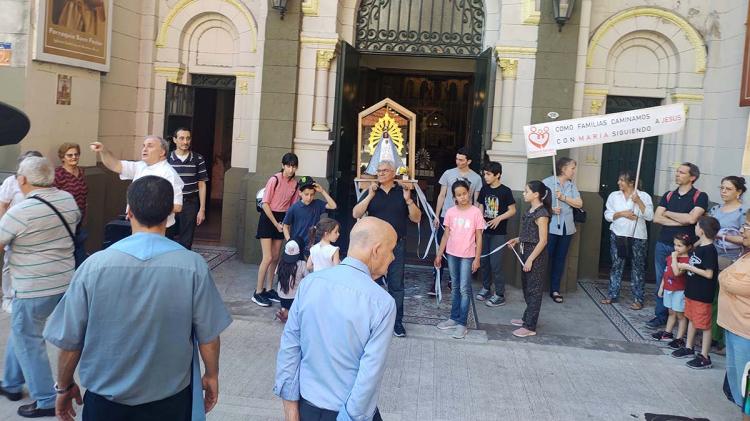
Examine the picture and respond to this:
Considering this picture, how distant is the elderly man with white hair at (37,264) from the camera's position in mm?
4559

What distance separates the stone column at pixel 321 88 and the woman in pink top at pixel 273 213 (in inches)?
83.6

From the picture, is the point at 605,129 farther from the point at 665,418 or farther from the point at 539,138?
the point at 665,418

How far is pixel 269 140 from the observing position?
9.77 m

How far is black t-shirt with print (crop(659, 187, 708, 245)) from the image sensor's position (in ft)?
25.1

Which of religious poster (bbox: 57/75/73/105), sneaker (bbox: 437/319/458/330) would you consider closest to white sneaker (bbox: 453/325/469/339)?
sneaker (bbox: 437/319/458/330)

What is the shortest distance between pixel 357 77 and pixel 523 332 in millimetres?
5089

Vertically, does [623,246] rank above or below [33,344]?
above

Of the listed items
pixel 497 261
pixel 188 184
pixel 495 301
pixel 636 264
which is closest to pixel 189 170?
pixel 188 184

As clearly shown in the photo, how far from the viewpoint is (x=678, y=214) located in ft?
25.3

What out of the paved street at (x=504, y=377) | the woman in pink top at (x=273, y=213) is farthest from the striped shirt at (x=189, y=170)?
the paved street at (x=504, y=377)

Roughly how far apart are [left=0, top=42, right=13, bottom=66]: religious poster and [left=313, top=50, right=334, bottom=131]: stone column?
12.7 feet

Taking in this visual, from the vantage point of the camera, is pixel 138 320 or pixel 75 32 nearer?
pixel 138 320

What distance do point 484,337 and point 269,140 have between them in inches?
172

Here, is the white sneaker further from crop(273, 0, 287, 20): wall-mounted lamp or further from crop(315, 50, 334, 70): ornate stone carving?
crop(273, 0, 287, 20): wall-mounted lamp
